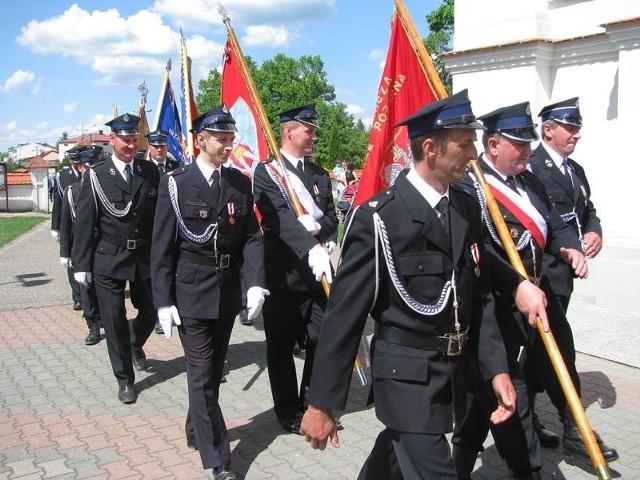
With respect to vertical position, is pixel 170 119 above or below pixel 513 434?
above

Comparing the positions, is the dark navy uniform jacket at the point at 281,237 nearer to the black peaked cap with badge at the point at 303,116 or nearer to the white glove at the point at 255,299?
the black peaked cap with badge at the point at 303,116

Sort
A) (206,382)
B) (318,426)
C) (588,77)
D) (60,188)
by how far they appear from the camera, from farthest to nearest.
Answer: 1. (60,188)
2. (588,77)
3. (206,382)
4. (318,426)

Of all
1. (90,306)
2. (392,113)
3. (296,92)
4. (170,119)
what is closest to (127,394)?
(90,306)

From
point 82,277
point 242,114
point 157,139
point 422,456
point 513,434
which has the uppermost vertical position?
point 242,114

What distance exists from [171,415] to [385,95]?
9.62ft

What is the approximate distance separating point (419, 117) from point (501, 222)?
1.25m

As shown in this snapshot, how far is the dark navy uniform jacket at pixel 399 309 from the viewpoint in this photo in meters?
2.71

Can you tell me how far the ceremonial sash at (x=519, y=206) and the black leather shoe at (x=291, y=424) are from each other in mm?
2131

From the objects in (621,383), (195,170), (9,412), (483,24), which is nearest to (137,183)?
(195,170)

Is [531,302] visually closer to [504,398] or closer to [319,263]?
[504,398]

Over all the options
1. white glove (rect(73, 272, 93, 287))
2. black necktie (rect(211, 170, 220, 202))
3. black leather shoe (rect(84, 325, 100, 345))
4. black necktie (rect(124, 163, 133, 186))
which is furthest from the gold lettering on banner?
black leather shoe (rect(84, 325, 100, 345))

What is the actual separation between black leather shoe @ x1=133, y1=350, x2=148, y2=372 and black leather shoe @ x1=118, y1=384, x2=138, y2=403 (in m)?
0.82

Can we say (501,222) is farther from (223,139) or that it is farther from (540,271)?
(223,139)

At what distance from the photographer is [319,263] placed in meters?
4.69
